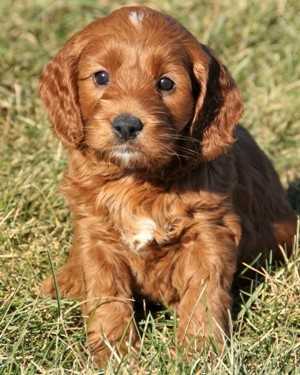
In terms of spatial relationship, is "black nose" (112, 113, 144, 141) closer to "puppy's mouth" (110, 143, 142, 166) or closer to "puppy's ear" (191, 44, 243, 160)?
"puppy's mouth" (110, 143, 142, 166)

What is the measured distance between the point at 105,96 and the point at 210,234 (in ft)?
3.12

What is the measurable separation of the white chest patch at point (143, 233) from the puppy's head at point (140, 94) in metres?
0.36

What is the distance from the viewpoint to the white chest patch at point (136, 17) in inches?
219

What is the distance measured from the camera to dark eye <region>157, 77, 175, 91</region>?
18.0ft

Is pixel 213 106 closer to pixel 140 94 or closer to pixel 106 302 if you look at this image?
pixel 140 94

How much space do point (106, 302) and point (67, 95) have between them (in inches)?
44.9

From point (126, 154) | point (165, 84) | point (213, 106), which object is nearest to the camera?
point (126, 154)

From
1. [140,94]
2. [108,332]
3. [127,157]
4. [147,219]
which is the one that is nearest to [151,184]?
[147,219]

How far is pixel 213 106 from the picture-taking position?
581 centimetres

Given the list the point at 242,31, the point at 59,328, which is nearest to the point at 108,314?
the point at 59,328

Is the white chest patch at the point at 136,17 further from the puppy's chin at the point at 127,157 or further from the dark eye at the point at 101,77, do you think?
the puppy's chin at the point at 127,157

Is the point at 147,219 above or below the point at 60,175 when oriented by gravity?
above

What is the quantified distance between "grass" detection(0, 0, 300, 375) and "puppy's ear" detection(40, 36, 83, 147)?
930 millimetres

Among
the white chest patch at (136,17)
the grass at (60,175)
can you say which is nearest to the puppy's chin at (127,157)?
the white chest patch at (136,17)
